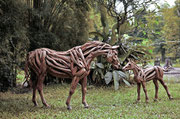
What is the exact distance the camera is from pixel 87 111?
5250 millimetres

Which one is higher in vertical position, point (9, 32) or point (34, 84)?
point (9, 32)

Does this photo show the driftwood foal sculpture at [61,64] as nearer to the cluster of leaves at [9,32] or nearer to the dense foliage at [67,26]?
the cluster of leaves at [9,32]

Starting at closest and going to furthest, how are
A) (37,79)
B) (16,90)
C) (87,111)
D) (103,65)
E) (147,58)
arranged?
(87,111)
(37,79)
(16,90)
(103,65)
(147,58)

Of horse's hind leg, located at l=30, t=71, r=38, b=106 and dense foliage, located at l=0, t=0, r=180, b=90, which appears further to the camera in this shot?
dense foliage, located at l=0, t=0, r=180, b=90

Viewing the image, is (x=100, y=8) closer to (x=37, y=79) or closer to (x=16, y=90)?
(x=16, y=90)

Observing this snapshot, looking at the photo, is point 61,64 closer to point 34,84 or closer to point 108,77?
point 34,84

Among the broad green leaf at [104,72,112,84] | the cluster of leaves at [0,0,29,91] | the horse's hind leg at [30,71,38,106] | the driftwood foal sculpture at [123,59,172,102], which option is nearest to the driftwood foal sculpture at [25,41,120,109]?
the horse's hind leg at [30,71,38,106]

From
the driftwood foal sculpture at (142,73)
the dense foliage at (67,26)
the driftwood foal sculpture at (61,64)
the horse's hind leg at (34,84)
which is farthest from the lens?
the dense foliage at (67,26)

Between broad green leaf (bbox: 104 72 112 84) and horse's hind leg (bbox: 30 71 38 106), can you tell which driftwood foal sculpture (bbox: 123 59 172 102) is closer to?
horse's hind leg (bbox: 30 71 38 106)

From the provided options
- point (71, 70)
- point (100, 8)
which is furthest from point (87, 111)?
point (100, 8)

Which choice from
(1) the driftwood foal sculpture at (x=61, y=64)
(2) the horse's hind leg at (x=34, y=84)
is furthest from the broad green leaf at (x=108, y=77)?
(2) the horse's hind leg at (x=34, y=84)

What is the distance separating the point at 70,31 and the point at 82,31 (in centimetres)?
75

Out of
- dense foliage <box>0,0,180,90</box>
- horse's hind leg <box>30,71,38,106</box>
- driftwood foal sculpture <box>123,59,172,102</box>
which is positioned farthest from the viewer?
dense foliage <box>0,0,180,90</box>

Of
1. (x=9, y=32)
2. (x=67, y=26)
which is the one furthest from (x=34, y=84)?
(x=67, y=26)
